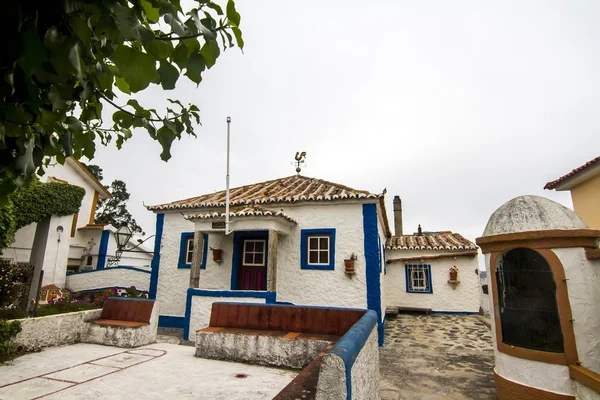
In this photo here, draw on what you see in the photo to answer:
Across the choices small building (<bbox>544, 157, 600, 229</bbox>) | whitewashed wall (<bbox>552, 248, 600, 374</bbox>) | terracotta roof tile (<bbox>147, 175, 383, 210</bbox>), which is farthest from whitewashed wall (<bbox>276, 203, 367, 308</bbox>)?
small building (<bbox>544, 157, 600, 229</bbox>)

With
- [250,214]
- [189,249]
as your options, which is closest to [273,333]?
[250,214]

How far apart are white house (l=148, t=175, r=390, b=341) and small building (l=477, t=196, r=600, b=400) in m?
4.17

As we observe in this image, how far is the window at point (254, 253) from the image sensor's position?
10102mm

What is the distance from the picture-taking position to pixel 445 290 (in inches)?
577

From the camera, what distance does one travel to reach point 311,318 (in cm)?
562

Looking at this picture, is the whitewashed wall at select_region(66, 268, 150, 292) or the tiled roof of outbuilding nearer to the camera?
the tiled roof of outbuilding

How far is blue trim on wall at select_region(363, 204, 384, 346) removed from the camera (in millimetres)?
9031

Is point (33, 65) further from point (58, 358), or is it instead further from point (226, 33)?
point (58, 358)

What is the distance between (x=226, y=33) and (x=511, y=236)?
501 centimetres

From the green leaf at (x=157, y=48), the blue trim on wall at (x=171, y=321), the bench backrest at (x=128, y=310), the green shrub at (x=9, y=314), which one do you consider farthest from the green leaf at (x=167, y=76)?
the blue trim on wall at (x=171, y=321)

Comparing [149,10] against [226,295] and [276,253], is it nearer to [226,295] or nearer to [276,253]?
[226,295]

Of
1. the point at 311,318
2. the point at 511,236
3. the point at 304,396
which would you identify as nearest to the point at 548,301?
the point at 511,236

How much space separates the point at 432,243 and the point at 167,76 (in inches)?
651

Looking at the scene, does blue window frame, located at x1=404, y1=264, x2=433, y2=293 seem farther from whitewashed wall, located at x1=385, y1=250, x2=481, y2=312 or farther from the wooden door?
the wooden door
